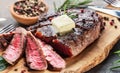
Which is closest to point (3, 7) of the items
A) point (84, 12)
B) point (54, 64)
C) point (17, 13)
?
point (17, 13)

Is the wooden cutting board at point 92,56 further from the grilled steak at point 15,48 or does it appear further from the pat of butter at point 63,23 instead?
the pat of butter at point 63,23

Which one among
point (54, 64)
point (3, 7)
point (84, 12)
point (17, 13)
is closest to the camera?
point (54, 64)

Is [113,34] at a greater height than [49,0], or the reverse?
[49,0]

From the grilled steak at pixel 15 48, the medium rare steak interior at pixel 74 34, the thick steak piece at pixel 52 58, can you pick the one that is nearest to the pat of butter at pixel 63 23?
the medium rare steak interior at pixel 74 34

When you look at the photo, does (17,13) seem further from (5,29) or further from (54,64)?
(54,64)

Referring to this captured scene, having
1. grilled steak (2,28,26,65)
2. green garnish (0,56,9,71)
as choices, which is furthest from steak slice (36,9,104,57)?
green garnish (0,56,9,71)

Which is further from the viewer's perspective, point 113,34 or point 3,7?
point 3,7
